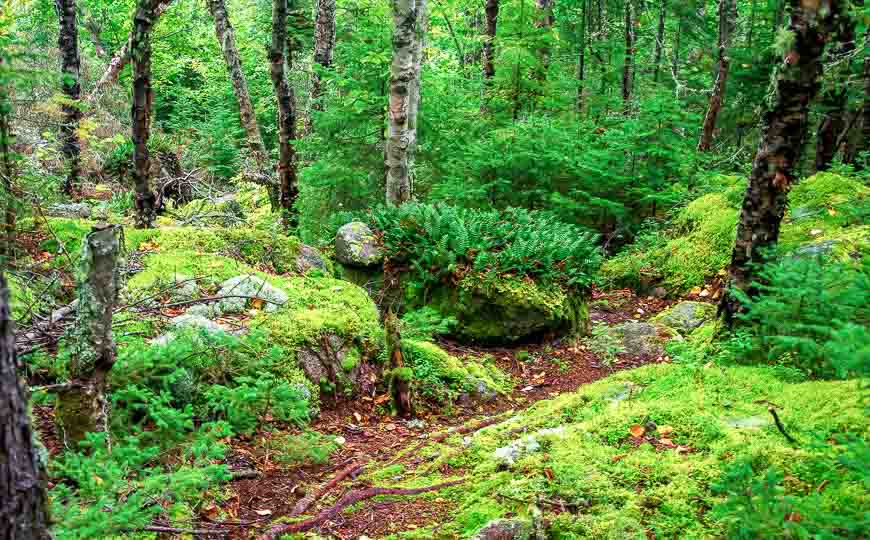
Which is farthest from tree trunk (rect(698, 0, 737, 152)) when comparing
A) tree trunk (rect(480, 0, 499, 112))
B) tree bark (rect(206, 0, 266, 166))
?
tree bark (rect(206, 0, 266, 166))

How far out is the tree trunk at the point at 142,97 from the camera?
658cm

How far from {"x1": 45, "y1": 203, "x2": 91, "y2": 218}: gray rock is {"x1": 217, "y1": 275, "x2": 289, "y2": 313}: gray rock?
670 cm

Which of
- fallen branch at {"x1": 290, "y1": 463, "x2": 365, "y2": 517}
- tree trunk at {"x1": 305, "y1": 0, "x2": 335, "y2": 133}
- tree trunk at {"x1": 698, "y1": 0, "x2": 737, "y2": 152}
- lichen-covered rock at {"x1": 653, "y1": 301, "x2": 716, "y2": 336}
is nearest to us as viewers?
fallen branch at {"x1": 290, "y1": 463, "x2": 365, "y2": 517}

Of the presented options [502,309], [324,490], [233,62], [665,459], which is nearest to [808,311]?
[665,459]

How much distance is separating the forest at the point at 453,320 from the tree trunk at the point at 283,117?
64 millimetres

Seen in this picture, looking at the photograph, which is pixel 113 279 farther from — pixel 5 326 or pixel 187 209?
pixel 187 209

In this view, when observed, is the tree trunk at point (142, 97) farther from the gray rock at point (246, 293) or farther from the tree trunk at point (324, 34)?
the tree trunk at point (324, 34)

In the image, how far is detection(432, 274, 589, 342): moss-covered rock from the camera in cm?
756

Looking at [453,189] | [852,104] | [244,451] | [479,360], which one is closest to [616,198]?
[453,189]

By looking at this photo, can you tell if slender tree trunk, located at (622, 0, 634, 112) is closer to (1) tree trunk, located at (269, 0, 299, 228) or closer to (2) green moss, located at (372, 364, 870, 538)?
(1) tree trunk, located at (269, 0, 299, 228)

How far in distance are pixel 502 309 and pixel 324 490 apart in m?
4.06

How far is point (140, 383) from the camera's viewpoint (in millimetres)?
3758

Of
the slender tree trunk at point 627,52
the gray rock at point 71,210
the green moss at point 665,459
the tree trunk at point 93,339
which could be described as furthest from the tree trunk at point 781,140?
the slender tree trunk at point 627,52

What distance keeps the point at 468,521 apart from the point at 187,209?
9.93 meters
